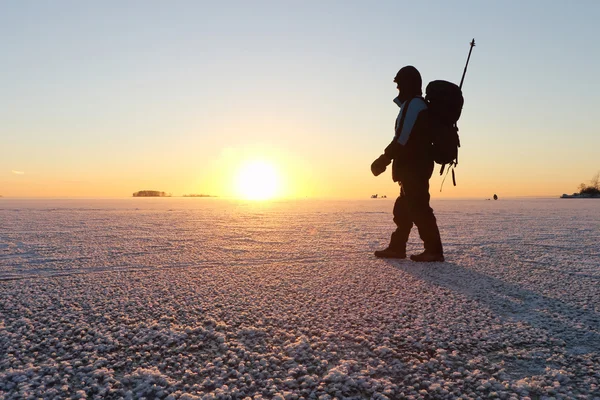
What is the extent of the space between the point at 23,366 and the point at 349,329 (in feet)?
3.85

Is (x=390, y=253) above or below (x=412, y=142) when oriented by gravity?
below

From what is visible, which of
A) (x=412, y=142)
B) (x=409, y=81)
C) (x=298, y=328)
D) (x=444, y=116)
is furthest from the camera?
(x=409, y=81)

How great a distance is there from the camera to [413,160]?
315 centimetres

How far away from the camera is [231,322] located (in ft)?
5.17

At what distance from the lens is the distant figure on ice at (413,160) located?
3.05 metres

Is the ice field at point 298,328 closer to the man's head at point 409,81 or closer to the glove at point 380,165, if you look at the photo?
the glove at point 380,165

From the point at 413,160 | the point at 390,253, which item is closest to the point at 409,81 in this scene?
Result: the point at 413,160

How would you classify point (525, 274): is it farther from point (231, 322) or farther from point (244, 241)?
point (244, 241)

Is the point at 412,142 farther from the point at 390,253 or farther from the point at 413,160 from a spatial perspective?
→ the point at 390,253

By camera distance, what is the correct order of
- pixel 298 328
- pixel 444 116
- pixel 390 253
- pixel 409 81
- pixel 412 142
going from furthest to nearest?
pixel 390 253 → pixel 409 81 → pixel 412 142 → pixel 444 116 → pixel 298 328

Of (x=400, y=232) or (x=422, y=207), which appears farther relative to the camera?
(x=400, y=232)

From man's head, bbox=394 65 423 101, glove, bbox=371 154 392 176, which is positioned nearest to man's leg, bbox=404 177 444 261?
glove, bbox=371 154 392 176

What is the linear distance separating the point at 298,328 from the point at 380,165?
6.90 ft

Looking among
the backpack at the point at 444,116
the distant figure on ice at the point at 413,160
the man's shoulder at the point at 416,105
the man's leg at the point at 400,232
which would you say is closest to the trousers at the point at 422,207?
the distant figure on ice at the point at 413,160
